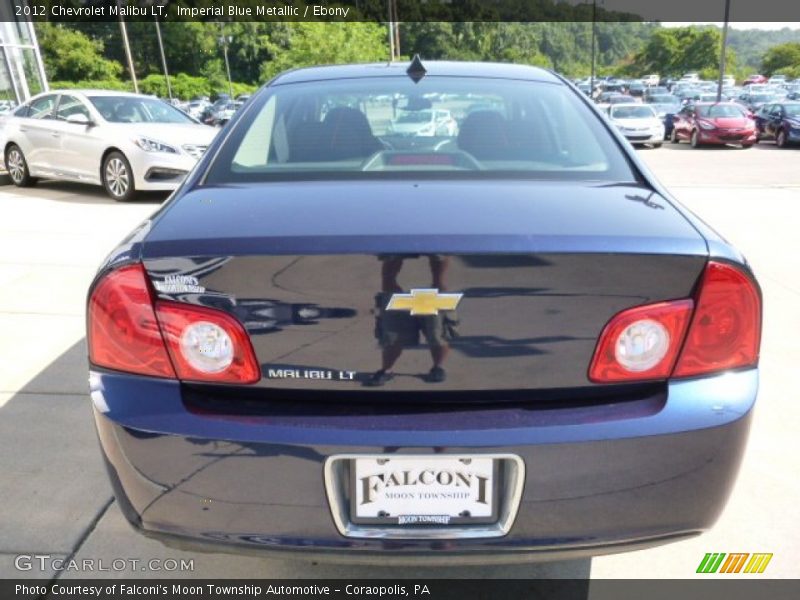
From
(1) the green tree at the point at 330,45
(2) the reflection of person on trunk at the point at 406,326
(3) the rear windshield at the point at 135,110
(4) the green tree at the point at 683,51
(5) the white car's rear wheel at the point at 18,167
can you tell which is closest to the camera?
(2) the reflection of person on trunk at the point at 406,326

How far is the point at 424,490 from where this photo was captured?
1.52m

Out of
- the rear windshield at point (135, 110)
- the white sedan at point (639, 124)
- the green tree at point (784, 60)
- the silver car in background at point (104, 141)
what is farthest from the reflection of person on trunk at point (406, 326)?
the green tree at point (784, 60)

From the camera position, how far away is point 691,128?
67.3 feet

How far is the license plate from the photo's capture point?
149 centimetres

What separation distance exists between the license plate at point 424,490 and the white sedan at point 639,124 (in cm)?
2021

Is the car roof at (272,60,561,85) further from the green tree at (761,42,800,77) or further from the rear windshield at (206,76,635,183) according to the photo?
the green tree at (761,42,800,77)

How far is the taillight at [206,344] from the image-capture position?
5.01 feet

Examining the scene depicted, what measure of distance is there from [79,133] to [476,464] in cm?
950

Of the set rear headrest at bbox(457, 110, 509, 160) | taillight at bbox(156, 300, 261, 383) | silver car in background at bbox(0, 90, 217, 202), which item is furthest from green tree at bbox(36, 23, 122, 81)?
taillight at bbox(156, 300, 261, 383)

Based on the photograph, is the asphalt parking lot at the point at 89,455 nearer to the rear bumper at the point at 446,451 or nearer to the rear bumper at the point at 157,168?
the rear bumper at the point at 446,451

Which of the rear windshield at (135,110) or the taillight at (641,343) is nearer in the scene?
the taillight at (641,343)

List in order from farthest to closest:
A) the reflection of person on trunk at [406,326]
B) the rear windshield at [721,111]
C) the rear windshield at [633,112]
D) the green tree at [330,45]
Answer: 1. the green tree at [330,45]
2. the rear windshield at [633,112]
3. the rear windshield at [721,111]
4. the reflection of person on trunk at [406,326]

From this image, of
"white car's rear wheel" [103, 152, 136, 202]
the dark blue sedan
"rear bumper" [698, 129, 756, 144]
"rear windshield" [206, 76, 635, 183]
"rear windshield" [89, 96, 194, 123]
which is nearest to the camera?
"rear windshield" [206, 76, 635, 183]

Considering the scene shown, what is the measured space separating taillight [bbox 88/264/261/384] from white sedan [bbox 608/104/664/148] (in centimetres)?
2029
